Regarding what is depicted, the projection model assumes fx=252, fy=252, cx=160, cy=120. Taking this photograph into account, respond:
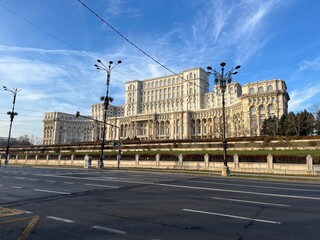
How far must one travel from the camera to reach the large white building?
107000 mm

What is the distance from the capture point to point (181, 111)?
5546 inches

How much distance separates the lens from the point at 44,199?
10.3 meters

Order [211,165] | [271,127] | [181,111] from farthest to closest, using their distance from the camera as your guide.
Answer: [181,111]
[271,127]
[211,165]

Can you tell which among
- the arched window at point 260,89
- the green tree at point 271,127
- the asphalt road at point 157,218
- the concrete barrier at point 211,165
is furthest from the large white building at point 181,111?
the asphalt road at point 157,218

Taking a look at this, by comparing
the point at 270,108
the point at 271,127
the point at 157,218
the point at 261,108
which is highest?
the point at 261,108

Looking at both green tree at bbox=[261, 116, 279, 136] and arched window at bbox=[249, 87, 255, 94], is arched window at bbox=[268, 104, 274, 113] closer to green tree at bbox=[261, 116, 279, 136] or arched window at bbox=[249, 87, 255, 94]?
arched window at bbox=[249, 87, 255, 94]

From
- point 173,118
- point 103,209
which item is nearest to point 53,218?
point 103,209

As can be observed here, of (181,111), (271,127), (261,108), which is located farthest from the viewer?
(181,111)

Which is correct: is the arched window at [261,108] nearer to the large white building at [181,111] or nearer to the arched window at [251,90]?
the large white building at [181,111]

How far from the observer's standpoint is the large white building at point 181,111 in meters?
107

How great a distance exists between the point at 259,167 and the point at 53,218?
29.9 metres

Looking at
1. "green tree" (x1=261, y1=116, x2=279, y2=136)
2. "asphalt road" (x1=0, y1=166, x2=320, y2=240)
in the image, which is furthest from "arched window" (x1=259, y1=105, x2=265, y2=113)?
"asphalt road" (x1=0, y1=166, x2=320, y2=240)

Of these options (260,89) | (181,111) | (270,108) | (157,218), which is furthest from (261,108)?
(157,218)

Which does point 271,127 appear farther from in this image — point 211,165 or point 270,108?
point 211,165
